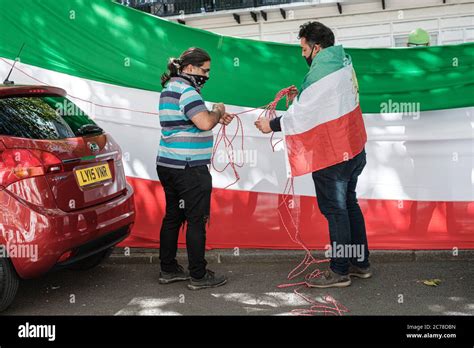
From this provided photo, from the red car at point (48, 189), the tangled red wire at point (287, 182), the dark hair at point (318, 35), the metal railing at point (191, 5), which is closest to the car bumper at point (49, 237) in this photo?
the red car at point (48, 189)

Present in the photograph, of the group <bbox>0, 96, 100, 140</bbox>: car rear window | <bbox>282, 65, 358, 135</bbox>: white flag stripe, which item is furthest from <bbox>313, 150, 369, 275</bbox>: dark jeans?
<bbox>0, 96, 100, 140</bbox>: car rear window

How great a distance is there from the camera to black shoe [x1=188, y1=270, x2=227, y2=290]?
5172 mm

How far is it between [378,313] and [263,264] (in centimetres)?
168

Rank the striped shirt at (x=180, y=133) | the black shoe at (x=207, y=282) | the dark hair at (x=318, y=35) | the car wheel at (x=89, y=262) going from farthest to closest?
the car wheel at (x=89, y=262) → the black shoe at (x=207, y=282) → the striped shirt at (x=180, y=133) → the dark hair at (x=318, y=35)

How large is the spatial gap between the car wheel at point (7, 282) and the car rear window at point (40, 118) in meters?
0.92

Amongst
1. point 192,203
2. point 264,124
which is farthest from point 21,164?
point 264,124

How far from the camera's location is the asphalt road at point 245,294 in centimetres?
465

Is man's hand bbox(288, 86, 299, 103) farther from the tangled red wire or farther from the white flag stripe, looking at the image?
the white flag stripe

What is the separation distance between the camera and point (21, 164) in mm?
4426

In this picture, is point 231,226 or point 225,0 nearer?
point 231,226

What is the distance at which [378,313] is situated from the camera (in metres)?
4.45

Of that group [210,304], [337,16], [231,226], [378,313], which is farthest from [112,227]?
[337,16]

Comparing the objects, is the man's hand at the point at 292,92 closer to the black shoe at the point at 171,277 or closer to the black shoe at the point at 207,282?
the black shoe at the point at 207,282
